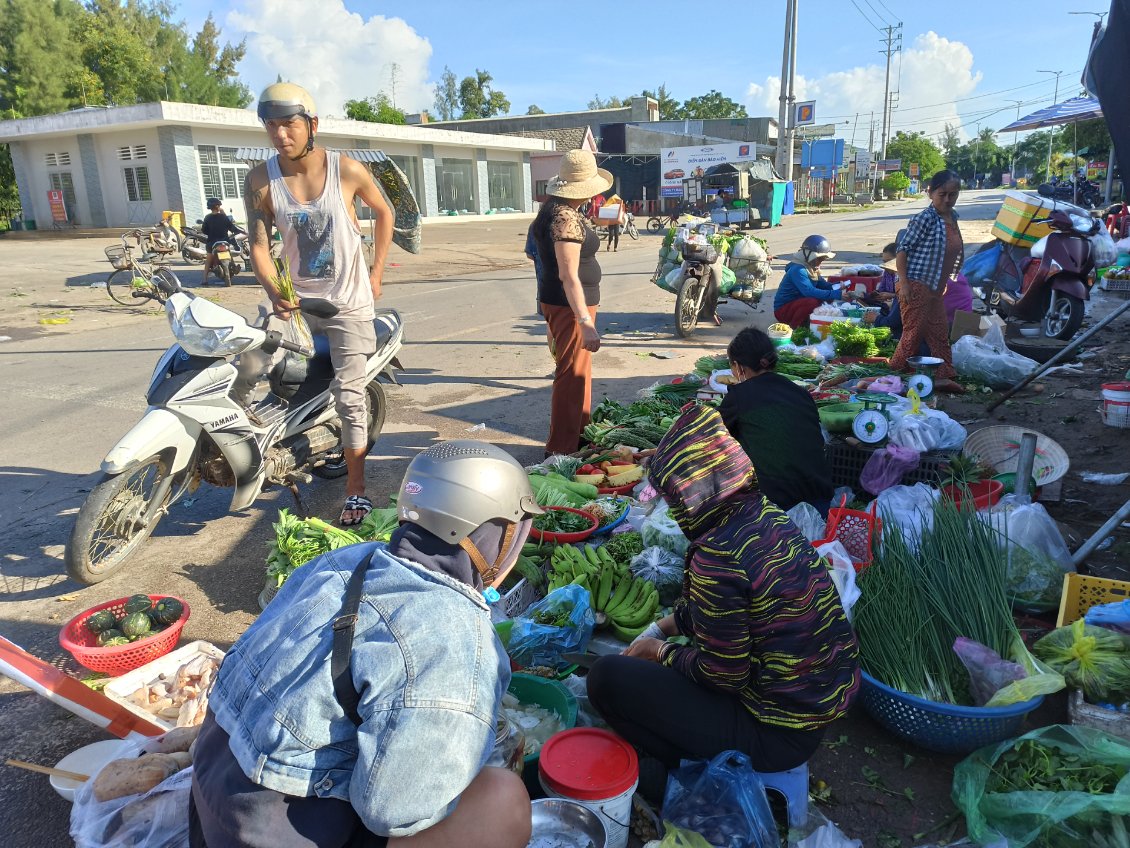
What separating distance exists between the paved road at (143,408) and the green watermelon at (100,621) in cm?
30

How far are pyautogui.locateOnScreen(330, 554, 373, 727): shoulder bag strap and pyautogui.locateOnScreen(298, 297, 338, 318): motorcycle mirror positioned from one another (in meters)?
3.01

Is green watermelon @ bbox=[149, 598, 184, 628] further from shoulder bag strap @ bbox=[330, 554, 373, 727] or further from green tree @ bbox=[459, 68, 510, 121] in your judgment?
green tree @ bbox=[459, 68, 510, 121]

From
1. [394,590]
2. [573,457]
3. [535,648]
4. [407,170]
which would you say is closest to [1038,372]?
[573,457]

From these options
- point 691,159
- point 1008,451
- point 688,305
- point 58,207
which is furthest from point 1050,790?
point 691,159

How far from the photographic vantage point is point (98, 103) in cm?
3844

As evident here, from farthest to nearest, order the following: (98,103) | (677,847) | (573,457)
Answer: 1. (98,103)
2. (573,457)
3. (677,847)

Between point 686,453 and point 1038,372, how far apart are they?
18.1ft

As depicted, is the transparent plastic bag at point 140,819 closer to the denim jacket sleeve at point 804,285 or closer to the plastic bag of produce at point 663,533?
the plastic bag of produce at point 663,533

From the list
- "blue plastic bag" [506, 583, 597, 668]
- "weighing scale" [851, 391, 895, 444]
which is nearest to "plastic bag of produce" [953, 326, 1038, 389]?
"weighing scale" [851, 391, 895, 444]

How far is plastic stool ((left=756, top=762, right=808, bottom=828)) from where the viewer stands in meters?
2.39

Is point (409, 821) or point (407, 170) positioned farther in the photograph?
point (407, 170)

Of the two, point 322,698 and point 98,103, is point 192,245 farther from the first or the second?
point 98,103

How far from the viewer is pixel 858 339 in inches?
294

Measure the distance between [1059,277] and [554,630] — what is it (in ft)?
29.4
